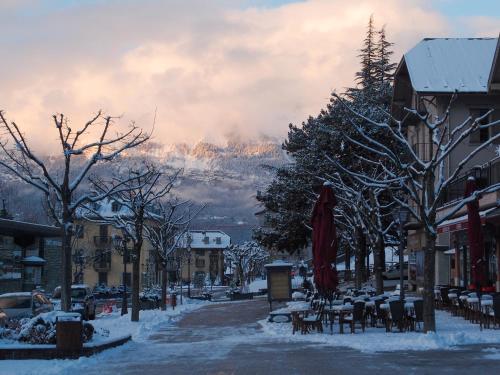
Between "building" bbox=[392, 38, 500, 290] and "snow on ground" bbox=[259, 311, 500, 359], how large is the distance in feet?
26.8

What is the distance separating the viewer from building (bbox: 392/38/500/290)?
2925cm

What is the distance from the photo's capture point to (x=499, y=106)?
33.7m

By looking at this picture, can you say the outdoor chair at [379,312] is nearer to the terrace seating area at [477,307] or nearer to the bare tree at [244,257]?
the terrace seating area at [477,307]

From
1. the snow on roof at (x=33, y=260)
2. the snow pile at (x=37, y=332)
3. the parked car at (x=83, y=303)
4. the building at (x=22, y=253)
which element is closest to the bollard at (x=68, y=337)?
the snow pile at (x=37, y=332)

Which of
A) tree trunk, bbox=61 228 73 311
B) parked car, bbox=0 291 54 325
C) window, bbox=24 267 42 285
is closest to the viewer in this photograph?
tree trunk, bbox=61 228 73 311

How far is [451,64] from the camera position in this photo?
35875 mm

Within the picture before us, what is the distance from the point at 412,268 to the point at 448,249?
5193mm

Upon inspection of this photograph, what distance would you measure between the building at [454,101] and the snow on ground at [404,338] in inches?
321

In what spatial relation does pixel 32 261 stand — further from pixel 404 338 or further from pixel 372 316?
pixel 404 338

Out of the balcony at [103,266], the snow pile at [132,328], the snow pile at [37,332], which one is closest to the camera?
the snow pile at [37,332]

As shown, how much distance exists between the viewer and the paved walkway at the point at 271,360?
12.6 metres

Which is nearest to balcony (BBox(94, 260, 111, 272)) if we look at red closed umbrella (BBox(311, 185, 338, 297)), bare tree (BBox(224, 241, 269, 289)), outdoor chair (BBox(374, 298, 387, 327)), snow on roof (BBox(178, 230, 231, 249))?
bare tree (BBox(224, 241, 269, 289))

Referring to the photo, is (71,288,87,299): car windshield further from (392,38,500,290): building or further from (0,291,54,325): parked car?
(392,38,500,290): building

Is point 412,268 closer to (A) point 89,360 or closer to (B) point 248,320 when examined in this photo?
(B) point 248,320
